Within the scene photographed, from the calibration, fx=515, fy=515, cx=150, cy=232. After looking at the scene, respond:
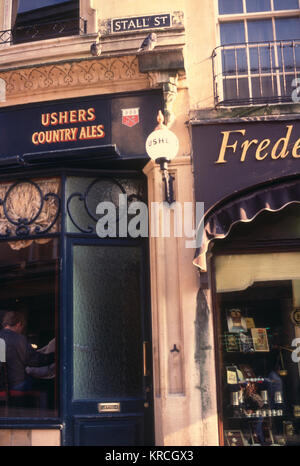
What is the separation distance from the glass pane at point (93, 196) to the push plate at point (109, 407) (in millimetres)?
2123

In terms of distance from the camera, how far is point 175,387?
5.98 m

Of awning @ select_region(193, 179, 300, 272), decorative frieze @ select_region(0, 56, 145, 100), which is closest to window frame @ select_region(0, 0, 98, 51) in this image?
decorative frieze @ select_region(0, 56, 145, 100)

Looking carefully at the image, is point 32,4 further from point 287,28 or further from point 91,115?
point 287,28

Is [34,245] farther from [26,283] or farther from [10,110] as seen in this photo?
[10,110]

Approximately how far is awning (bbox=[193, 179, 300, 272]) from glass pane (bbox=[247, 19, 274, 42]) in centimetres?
222

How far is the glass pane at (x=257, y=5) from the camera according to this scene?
7.08 metres

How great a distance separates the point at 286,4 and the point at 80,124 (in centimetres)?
328

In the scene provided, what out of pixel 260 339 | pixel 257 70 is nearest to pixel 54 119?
pixel 257 70

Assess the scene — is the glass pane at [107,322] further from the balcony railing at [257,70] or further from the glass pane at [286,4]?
the glass pane at [286,4]

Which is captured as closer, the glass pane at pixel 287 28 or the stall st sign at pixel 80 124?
the stall st sign at pixel 80 124

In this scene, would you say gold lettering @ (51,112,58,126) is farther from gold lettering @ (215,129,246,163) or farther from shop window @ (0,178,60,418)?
gold lettering @ (215,129,246,163)

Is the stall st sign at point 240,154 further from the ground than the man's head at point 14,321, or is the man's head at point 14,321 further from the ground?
the stall st sign at point 240,154

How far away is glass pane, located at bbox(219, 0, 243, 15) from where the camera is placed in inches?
Result: 279

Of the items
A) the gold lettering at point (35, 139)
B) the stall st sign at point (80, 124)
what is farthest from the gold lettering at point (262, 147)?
the gold lettering at point (35, 139)
